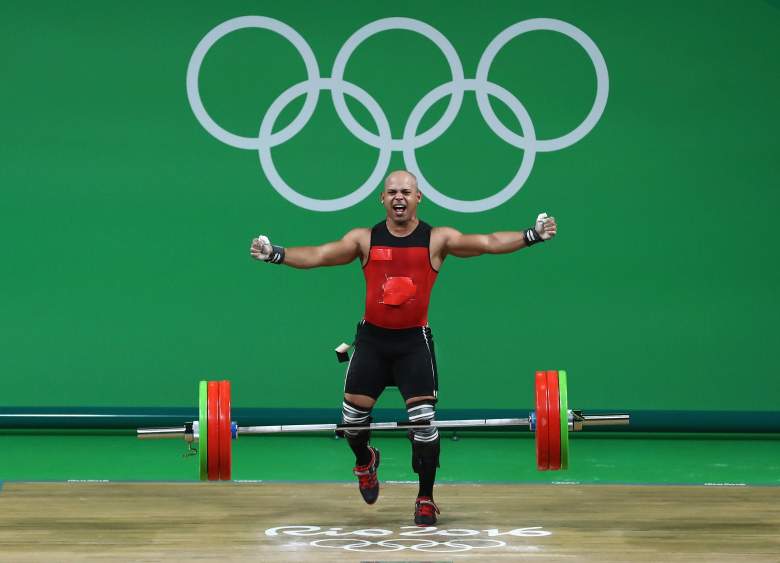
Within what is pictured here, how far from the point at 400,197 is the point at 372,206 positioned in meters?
2.68

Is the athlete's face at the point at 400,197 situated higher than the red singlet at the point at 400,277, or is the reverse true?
the athlete's face at the point at 400,197

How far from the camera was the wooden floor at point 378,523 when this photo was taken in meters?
5.09

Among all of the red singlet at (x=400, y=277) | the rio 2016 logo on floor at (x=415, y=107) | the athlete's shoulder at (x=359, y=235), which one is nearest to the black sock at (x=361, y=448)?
the red singlet at (x=400, y=277)

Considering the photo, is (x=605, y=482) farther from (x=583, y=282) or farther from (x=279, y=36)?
(x=279, y=36)

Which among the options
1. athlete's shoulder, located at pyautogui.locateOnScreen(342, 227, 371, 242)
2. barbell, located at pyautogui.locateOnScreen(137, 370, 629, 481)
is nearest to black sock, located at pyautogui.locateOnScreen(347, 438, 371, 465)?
barbell, located at pyautogui.locateOnScreen(137, 370, 629, 481)

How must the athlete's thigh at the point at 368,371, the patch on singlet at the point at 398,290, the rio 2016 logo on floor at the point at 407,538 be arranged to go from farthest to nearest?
the athlete's thigh at the point at 368,371
the patch on singlet at the point at 398,290
the rio 2016 logo on floor at the point at 407,538

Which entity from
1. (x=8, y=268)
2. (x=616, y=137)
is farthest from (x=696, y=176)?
(x=8, y=268)

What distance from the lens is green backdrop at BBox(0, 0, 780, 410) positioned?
845 centimetres

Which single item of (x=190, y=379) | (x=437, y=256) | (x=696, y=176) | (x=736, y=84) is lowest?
(x=190, y=379)

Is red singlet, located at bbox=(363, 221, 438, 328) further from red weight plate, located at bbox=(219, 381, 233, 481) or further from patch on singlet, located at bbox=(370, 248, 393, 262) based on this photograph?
red weight plate, located at bbox=(219, 381, 233, 481)

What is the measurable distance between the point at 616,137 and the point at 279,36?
2293 millimetres

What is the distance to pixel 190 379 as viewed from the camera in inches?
335

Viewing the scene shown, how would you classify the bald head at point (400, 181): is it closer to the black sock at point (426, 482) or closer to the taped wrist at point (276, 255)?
the taped wrist at point (276, 255)

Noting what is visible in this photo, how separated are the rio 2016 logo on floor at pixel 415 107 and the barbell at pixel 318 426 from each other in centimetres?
306
